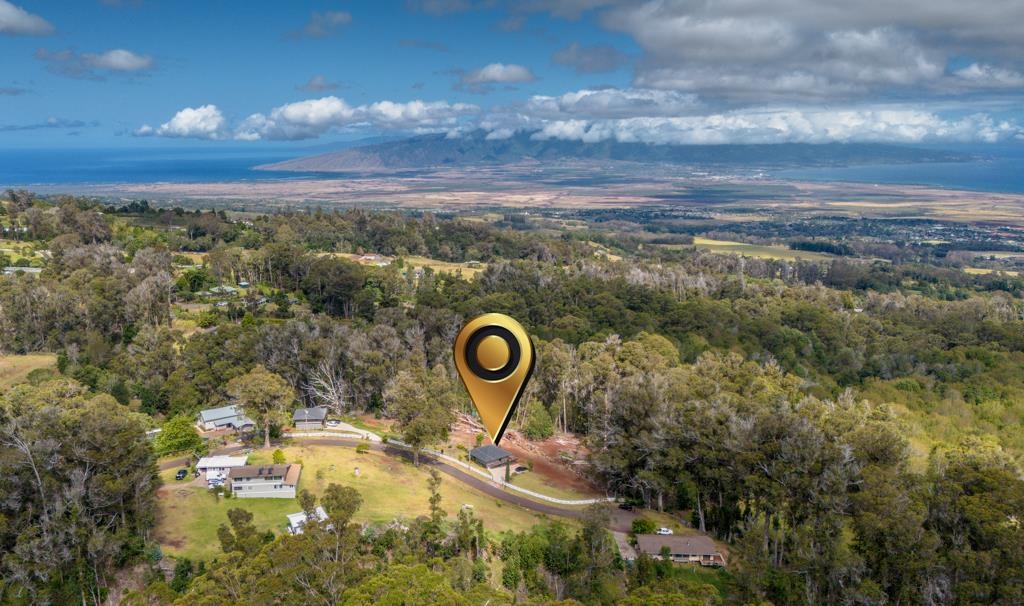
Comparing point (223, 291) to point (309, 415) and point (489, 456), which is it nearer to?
point (309, 415)

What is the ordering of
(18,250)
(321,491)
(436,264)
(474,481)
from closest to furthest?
(321,491), (474,481), (18,250), (436,264)

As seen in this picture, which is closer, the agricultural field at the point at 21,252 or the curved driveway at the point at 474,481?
the curved driveway at the point at 474,481

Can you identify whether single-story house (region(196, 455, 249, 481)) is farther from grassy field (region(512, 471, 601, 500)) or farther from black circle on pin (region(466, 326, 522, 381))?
black circle on pin (region(466, 326, 522, 381))

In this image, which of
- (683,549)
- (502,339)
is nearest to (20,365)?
(683,549)

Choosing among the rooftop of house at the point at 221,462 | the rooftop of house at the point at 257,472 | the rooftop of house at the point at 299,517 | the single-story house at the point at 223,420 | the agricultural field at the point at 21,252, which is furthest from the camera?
the agricultural field at the point at 21,252

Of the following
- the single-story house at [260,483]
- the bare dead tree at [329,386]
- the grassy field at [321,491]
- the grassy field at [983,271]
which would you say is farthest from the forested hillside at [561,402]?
the grassy field at [983,271]

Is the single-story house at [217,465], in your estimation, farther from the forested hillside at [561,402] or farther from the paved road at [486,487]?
the paved road at [486,487]
